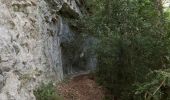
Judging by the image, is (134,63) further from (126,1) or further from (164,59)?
(126,1)

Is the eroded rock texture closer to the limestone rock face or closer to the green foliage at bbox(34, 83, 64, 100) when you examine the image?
the limestone rock face

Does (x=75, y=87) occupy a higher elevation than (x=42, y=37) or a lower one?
lower

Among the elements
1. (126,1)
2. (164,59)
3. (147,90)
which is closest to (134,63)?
(164,59)

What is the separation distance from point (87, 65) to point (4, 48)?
11230mm

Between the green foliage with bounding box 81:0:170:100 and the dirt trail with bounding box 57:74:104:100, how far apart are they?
50 cm

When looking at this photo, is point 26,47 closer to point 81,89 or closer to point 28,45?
point 28,45

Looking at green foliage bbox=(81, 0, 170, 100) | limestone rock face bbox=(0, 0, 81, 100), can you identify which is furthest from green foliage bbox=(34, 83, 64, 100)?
green foliage bbox=(81, 0, 170, 100)

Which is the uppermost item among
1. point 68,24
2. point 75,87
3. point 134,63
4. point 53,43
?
point 68,24

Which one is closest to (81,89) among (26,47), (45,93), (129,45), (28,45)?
(129,45)

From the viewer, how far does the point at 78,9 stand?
18.7 meters

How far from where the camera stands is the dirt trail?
515 inches


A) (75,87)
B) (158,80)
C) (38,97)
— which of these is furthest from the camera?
(75,87)

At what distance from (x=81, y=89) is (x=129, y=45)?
10.0 feet

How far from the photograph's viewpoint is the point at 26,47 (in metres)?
10.3
